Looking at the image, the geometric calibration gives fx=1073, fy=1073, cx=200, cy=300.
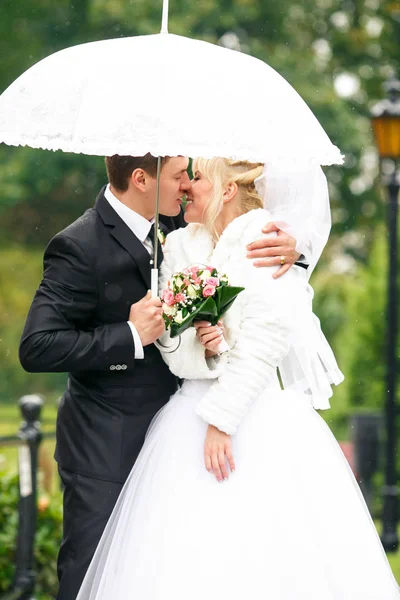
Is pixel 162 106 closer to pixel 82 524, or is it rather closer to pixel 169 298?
A: pixel 169 298

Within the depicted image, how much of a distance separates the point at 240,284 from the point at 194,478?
74cm

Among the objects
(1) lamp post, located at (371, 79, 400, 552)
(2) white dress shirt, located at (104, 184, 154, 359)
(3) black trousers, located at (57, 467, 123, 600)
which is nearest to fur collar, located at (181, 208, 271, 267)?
(2) white dress shirt, located at (104, 184, 154, 359)

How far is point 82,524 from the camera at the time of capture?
4.05 m

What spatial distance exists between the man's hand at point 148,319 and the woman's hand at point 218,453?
40cm

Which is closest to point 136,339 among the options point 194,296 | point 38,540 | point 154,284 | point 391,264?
point 154,284

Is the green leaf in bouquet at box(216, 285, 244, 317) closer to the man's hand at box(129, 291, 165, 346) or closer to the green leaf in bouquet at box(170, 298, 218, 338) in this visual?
the green leaf in bouquet at box(170, 298, 218, 338)

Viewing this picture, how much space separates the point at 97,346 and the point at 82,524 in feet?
2.27

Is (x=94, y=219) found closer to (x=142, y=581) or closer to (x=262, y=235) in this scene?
(x=262, y=235)

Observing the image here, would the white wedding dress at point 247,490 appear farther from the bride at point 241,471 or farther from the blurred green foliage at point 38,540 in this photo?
the blurred green foliage at point 38,540

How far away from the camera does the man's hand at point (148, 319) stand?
3936mm

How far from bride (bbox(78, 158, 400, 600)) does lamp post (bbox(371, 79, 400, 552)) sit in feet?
17.9

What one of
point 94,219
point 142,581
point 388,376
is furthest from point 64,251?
point 388,376

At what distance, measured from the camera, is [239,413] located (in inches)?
153

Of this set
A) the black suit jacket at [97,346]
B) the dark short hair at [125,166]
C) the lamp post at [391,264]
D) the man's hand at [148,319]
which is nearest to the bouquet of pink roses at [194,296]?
the man's hand at [148,319]
